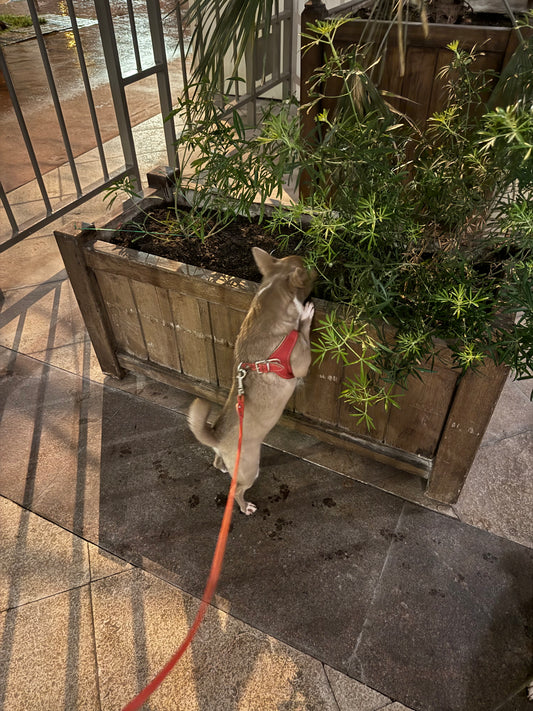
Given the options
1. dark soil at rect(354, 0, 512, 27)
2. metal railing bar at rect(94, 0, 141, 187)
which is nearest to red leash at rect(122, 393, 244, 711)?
metal railing bar at rect(94, 0, 141, 187)

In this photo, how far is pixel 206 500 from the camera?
2588 mm

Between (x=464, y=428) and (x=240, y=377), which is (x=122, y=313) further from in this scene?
(x=464, y=428)

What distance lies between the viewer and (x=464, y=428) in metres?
2.22

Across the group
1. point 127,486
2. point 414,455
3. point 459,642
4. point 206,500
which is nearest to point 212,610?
point 206,500

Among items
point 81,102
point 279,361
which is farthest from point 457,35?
point 81,102

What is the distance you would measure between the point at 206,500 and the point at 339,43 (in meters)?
3.46

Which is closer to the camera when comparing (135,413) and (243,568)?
(243,568)

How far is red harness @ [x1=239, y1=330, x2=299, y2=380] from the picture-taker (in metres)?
2.09

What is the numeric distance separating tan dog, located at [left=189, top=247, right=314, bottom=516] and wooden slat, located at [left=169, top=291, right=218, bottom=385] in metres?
0.45

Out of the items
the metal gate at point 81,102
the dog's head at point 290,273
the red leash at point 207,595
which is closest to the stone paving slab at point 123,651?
the red leash at point 207,595

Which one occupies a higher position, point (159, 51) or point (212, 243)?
point (159, 51)

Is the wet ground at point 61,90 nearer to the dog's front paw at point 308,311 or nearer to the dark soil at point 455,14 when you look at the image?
the dark soil at point 455,14

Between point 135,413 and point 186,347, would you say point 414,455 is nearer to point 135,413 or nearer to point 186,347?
point 186,347

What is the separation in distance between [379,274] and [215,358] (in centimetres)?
112
